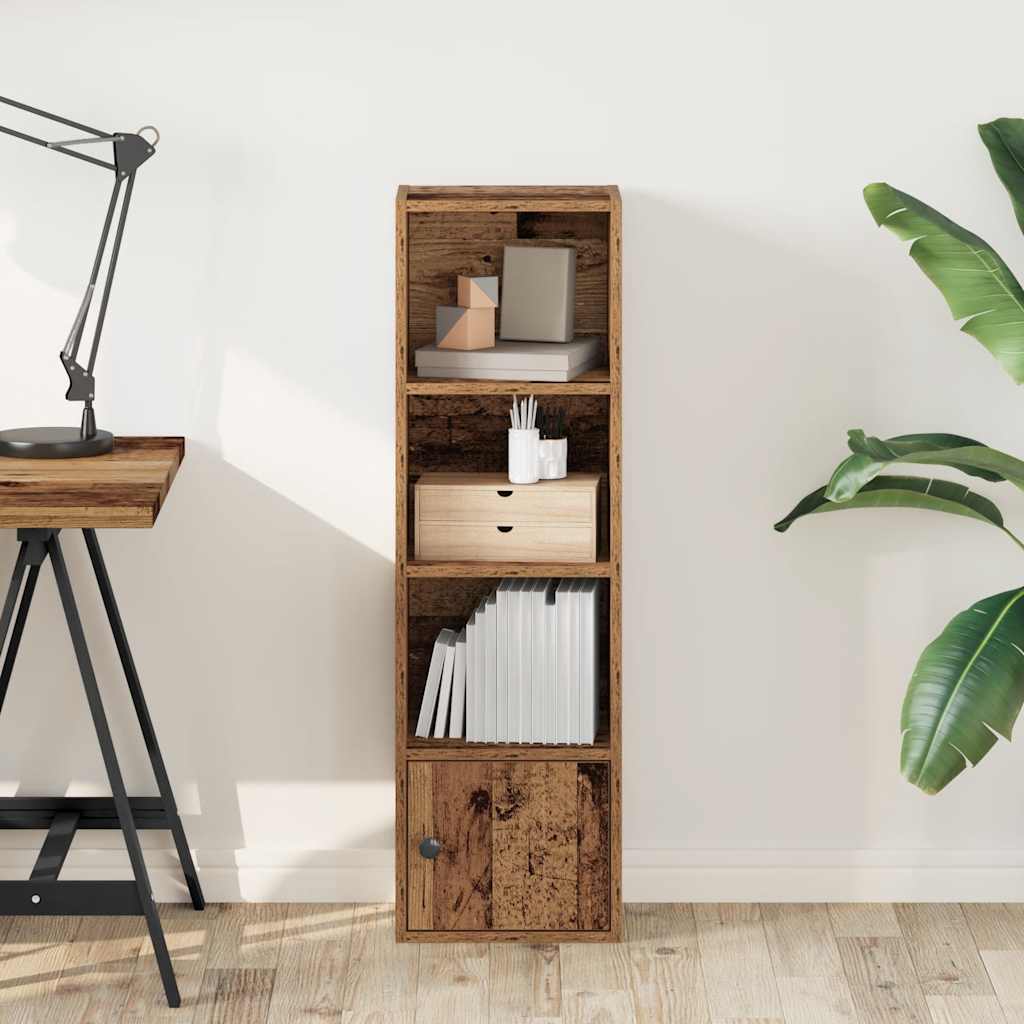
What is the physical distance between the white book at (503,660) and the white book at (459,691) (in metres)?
0.07

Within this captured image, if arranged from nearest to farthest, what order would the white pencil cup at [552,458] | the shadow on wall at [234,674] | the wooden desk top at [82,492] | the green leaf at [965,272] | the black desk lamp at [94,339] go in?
the wooden desk top at [82,492]
the green leaf at [965,272]
the black desk lamp at [94,339]
the white pencil cup at [552,458]
the shadow on wall at [234,674]

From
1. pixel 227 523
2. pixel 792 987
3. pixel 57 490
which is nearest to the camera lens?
pixel 57 490

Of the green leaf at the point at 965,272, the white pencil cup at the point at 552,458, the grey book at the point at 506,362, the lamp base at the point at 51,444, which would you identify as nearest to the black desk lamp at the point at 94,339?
the lamp base at the point at 51,444

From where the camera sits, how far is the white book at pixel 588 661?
279cm

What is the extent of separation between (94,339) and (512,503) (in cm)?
86

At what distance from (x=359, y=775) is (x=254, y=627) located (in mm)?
397

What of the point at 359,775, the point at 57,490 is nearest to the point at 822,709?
the point at 359,775

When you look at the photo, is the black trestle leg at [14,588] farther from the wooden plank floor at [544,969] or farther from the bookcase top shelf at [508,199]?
the bookcase top shelf at [508,199]

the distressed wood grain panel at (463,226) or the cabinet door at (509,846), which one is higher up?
the distressed wood grain panel at (463,226)

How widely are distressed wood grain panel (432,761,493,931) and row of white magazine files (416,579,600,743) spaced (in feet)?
0.29

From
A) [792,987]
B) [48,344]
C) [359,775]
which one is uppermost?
[48,344]

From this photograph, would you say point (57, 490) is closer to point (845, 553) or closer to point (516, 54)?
point (516, 54)

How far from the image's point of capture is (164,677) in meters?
3.06

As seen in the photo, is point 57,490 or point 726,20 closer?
point 57,490
